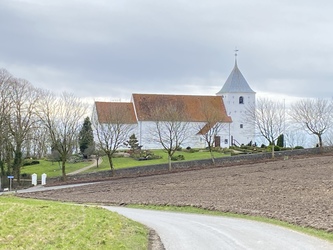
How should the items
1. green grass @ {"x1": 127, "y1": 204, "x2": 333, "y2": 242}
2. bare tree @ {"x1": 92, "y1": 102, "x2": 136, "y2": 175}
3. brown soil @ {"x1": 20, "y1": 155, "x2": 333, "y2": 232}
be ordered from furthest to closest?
1. bare tree @ {"x1": 92, "y1": 102, "x2": 136, "y2": 175}
2. brown soil @ {"x1": 20, "y1": 155, "x2": 333, "y2": 232}
3. green grass @ {"x1": 127, "y1": 204, "x2": 333, "y2": 242}

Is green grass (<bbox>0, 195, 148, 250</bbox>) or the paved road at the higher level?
green grass (<bbox>0, 195, 148, 250</bbox>)

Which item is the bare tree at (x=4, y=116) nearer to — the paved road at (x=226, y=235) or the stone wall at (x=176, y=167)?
the stone wall at (x=176, y=167)

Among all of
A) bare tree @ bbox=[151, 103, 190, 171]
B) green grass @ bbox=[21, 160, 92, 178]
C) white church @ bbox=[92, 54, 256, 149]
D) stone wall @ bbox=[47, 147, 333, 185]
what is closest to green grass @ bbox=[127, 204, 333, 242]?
stone wall @ bbox=[47, 147, 333, 185]

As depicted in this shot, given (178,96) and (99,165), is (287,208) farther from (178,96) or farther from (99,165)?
(178,96)

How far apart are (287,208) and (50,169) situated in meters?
49.5

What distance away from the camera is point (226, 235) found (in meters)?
17.4

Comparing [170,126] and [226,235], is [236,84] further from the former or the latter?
[226,235]

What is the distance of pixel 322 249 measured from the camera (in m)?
14.0

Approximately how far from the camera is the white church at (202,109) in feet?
264

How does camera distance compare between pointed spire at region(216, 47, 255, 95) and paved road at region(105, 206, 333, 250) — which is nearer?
paved road at region(105, 206, 333, 250)

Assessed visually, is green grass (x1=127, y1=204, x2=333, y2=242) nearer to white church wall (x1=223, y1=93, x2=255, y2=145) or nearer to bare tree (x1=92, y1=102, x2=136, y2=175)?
bare tree (x1=92, y1=102, x2=136, y2=175)

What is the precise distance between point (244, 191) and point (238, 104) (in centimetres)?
5257

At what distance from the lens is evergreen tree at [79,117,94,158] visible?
2864 inches

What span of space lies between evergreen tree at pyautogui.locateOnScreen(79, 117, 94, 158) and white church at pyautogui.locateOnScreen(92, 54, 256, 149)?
2181mm
